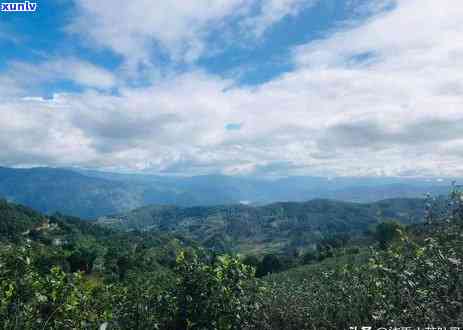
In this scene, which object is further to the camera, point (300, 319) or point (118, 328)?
point (300, 319)

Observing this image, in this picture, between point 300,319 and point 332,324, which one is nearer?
point 332,324

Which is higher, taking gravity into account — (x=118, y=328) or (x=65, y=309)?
(x=65, y=309)

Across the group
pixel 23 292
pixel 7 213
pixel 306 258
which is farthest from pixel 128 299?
pixel 7 213

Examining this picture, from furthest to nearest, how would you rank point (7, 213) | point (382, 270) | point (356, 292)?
1. point (7, 213)
2. point (356, 292)
3. point (382, 270)

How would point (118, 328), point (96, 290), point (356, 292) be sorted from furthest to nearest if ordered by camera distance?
point (96, 290) → point (356, 292) → point (118, 328)

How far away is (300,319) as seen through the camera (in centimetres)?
1170

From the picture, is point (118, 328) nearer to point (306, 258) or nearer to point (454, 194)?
point (454, 194)

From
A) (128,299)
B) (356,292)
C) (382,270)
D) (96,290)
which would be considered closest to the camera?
(382,270)

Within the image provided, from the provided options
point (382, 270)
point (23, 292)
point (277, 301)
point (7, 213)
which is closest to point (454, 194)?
point (382, 270)

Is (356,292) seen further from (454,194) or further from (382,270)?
(454,194)

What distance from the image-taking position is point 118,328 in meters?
10.2

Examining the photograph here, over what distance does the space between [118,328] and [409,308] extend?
7243 millimetres

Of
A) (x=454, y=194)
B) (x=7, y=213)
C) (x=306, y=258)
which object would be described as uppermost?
(x=454, y=194)

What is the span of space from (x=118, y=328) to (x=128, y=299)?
181 centimetres
